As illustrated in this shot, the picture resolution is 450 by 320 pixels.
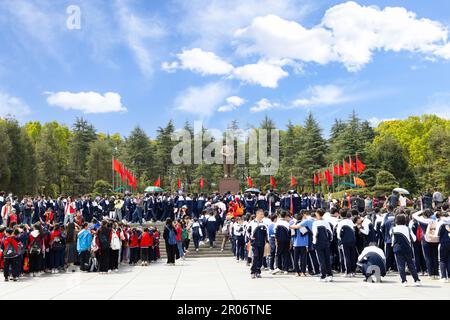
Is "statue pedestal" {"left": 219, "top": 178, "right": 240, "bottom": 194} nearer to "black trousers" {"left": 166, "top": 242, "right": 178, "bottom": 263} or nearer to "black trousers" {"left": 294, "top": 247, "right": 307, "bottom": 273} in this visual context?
"black trousers" {"left": 166, "top": 242, "right": 178, "bottom": 263}

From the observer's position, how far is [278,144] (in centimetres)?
6625

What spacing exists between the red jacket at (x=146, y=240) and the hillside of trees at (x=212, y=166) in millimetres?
31303

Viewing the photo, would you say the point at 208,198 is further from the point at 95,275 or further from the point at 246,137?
the point at 246,137

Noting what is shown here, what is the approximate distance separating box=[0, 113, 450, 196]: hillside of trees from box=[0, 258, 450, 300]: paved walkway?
1340 inches

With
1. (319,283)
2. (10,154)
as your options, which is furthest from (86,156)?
(319,283)

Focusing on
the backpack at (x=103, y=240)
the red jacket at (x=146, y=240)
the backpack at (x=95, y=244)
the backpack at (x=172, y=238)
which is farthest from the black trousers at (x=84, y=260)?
the backpack at (x=172, y=238)

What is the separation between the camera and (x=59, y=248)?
1669 centimetres

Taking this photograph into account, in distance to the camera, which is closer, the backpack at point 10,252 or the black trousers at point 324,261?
the black trousers at point 324,261

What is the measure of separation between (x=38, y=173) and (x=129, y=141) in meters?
16.4

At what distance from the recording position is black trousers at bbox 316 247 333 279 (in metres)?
12.3

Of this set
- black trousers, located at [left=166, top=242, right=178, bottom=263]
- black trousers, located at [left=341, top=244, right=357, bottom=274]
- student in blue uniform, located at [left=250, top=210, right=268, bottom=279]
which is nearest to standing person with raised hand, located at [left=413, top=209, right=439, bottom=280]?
black trousers, located at [left=341, top=244, right=357, bottom=274]

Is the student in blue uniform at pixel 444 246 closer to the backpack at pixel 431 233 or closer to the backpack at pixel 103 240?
the backpack at pixel 431 233

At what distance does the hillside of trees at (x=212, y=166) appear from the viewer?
52.1 m

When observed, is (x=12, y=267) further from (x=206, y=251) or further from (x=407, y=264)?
(x=407, y=264)
